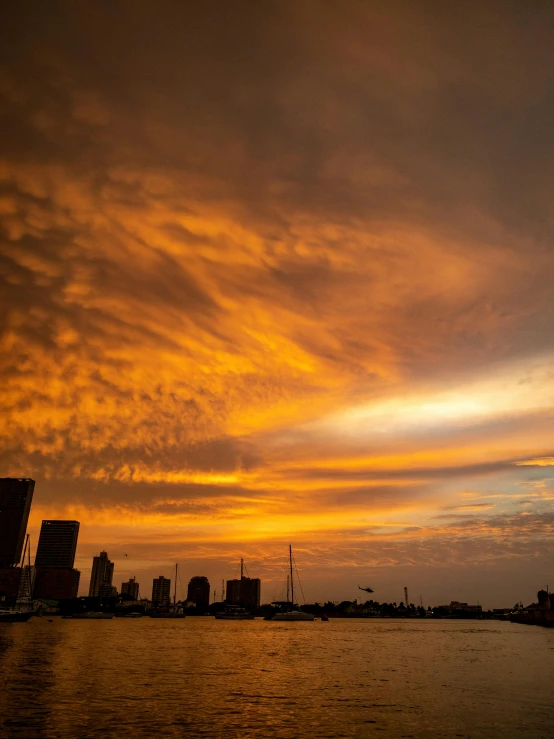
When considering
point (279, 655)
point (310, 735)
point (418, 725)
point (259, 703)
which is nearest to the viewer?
point (310, 735)

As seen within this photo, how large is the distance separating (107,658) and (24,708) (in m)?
43.2

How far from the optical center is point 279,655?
302ft

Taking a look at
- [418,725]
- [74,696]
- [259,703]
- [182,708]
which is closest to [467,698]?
[418,725]

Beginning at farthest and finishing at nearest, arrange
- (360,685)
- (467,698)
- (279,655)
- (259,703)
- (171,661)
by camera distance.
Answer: (279,655) < (171,661) < (360,685) < (467,698) < (259,703)

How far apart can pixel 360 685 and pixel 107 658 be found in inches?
1670

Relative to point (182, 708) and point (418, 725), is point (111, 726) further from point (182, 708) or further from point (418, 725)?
point (418, 725)

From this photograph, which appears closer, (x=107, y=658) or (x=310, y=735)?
(x=310, y=735)

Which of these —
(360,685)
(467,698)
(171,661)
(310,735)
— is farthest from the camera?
(171,661)

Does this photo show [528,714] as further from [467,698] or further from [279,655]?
[279,655]

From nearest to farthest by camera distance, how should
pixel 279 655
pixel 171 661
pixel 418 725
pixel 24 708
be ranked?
pixel 418 725, pixel 24 708, pixel 171 661, pixel 279 655

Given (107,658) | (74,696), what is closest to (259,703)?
(74,696)

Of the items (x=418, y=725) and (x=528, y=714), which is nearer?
(x=418, y=725)

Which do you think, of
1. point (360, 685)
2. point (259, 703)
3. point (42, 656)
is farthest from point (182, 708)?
point (42, 656)

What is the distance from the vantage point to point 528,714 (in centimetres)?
4028
